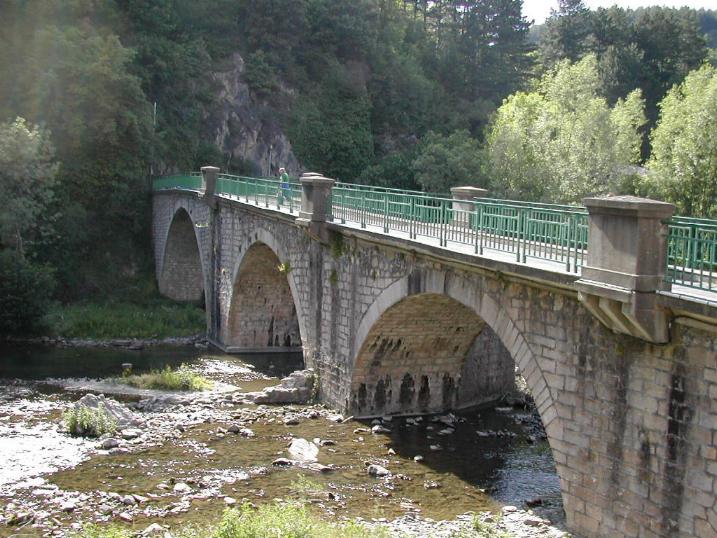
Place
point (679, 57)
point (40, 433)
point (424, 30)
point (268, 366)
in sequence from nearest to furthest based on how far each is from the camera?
point (40, 433), point (268, 366), point (679, 57), point (424, 30)

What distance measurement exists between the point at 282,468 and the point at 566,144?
25091 millimetres

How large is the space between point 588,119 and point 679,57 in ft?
93.5

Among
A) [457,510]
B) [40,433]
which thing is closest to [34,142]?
[40,433]

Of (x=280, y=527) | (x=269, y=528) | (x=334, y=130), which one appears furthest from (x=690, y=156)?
(x=334, y=130)

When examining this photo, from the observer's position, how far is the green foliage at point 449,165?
43.9m

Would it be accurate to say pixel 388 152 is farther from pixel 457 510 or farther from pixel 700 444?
pixel 700 444

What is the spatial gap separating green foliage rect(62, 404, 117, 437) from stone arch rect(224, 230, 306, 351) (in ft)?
36.1

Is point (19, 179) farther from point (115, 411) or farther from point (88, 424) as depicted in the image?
point (88, 424)

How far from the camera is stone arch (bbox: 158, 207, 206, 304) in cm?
4084

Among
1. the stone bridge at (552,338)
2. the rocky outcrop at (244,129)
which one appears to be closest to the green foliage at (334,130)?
the rocky outcrop at (244,129)

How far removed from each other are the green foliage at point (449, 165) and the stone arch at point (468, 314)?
24.4 m

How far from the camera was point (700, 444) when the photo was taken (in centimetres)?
999

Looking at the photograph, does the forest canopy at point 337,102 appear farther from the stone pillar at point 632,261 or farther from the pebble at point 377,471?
the stone pillar at point 632,261

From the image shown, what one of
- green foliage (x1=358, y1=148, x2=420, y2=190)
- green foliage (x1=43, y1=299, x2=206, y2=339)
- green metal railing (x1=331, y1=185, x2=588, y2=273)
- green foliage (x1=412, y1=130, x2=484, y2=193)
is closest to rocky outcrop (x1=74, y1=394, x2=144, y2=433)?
green metal railing (x1=331, y1=185, x2=588, y2=273)
